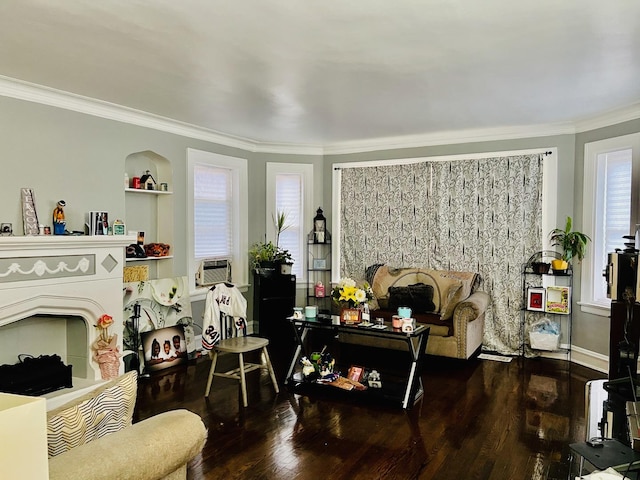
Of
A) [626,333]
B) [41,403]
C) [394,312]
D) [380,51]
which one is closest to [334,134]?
[394,312]

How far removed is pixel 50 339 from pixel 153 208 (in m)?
1.81

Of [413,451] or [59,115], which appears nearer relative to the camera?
[413,451]

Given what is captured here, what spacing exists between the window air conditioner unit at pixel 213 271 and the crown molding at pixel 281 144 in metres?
1.50

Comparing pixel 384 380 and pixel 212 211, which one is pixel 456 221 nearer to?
pixel 384 380

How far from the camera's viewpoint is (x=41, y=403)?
805mm

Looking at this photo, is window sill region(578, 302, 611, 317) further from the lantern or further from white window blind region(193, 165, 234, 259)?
white window blind region(193, 165, 234, 259)

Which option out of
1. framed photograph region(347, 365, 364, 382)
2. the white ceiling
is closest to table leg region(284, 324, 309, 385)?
framed photograph region(347, 365, 364, 382)

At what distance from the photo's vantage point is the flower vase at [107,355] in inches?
165

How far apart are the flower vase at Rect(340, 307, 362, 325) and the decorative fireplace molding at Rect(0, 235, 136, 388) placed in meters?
2.07

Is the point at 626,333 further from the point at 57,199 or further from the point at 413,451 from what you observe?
the point at 57,199

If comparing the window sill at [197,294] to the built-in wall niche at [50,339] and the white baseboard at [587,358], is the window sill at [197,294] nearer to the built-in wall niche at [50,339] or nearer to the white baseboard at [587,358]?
the built-in wall niche at [50,339]

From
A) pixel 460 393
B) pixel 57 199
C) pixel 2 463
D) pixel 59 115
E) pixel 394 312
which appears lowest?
pixel 460 393

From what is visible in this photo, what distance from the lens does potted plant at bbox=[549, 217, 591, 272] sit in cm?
496

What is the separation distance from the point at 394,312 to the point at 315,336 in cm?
135
